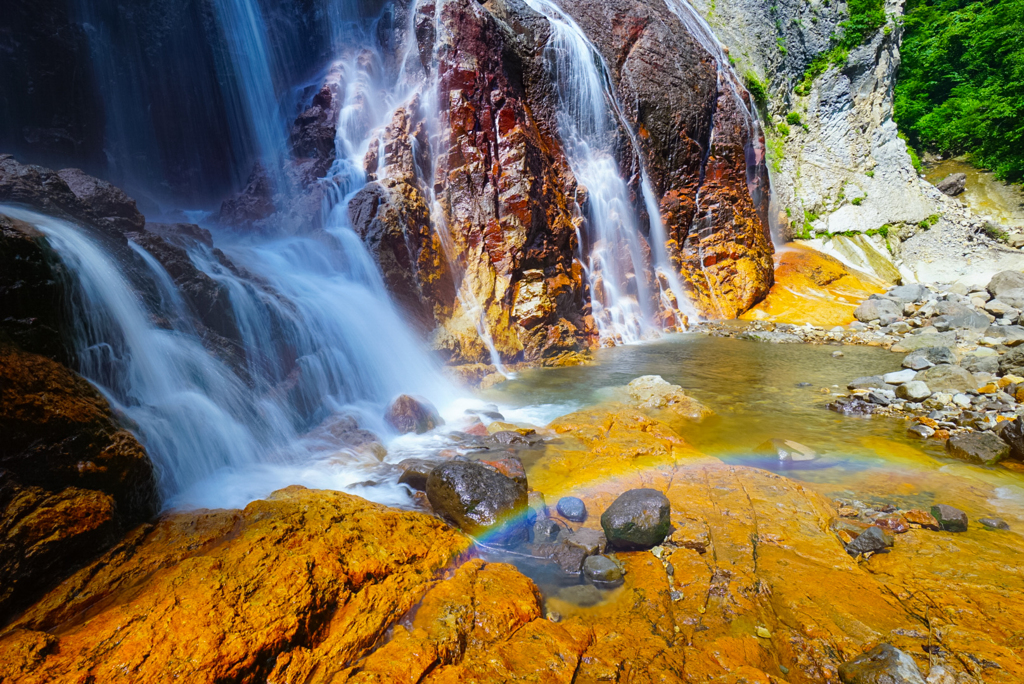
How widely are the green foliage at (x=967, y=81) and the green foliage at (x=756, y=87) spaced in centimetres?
743

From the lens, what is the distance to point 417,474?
488 cm

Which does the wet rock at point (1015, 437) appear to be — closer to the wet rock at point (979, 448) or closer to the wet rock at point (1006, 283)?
the wet rock at point (979, 448)

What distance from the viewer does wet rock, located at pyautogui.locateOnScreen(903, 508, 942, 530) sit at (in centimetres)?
394

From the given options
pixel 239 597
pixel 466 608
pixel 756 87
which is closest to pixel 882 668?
pixel 466 608

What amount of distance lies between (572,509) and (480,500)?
2.97ft

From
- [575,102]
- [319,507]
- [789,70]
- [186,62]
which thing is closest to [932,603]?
[319,507]

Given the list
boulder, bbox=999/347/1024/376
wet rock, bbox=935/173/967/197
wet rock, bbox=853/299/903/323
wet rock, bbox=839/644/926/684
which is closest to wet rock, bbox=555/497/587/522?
wet rock, bbox=839/644/926/684

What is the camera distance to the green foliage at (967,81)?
63.3 feet

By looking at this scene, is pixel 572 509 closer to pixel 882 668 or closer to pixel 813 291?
pixel 882 668

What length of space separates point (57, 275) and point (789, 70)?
1062 inches

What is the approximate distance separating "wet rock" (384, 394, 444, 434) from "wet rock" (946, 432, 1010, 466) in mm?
6745

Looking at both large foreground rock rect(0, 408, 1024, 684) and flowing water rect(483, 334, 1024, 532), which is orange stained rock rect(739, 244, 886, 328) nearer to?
flowing water rect(483, 334, 1024, 532)

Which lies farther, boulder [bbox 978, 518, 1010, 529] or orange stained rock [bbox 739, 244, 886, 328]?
orange stained rock [bbox 739, 244, 886, 328]

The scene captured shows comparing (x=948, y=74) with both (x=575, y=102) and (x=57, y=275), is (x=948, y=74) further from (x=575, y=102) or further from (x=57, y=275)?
(x=57, y=275)
